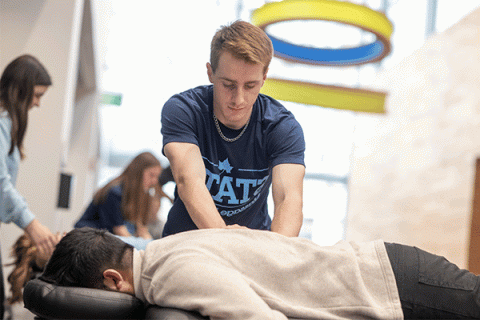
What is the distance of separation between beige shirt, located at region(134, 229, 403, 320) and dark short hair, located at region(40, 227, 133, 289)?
6cm

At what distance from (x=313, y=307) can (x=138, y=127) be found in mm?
8422

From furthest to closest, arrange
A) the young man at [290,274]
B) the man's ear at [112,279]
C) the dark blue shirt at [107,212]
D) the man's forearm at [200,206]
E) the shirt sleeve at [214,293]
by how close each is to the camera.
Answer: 1. the dark blue shirt at [107,212]
2. the man's forearm at [200,206]
3. the man's ear at [112,279]
4. the young man at [290,274]
5. the shirt sleeve at [214,293]

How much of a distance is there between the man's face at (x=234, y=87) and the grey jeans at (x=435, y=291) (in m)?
0.65

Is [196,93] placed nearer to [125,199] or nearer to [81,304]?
[81,304]

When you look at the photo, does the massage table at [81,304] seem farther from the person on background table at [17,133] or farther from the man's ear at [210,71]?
the person on background table at [17,133]

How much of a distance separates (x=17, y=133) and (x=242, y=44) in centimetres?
129

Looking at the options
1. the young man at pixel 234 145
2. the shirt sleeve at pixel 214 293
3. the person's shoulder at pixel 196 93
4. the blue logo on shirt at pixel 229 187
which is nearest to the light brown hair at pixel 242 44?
the young man at pixel 234 145

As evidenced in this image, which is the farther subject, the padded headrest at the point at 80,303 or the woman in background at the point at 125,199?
the woman in background at the point at 125,199

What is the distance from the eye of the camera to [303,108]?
370 inches

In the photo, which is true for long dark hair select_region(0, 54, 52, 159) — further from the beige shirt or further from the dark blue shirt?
the beige shirt

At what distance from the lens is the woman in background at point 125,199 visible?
314cm

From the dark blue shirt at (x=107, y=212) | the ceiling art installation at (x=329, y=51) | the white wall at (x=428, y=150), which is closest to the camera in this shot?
the dark blue shirt at (x=107, y=212)

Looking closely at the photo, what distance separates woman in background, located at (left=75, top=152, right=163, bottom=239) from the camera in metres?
3.14

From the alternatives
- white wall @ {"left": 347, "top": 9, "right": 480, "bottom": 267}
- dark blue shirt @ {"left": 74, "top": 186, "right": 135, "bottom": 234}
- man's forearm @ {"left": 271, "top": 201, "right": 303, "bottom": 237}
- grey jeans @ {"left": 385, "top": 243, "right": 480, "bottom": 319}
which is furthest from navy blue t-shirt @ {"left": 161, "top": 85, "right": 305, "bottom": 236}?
white wall @ {"left": 347, "top": 9, "right": 480, "bottom": 267}
